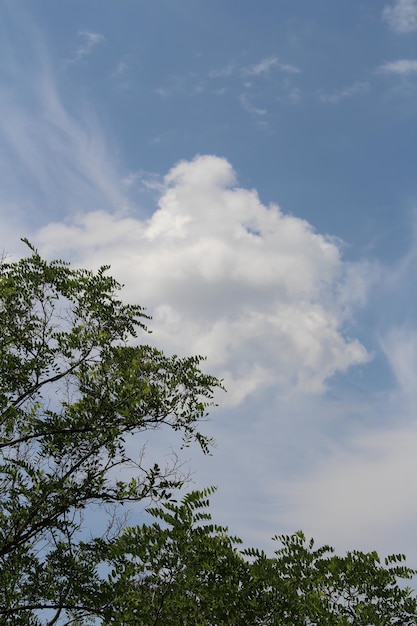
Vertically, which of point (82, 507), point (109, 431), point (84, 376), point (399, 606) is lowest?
point (399, 606)

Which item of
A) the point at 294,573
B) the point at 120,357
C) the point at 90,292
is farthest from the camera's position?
the point at 90,292

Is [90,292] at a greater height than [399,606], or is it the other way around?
[90,292]

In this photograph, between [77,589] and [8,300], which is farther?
[8,300]

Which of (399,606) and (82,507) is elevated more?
(82,507)

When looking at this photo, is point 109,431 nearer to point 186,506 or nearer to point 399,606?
point 186,506

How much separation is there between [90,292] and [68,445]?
4.19 m

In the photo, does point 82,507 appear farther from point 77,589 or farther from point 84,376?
point 84,376

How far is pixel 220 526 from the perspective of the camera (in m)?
11.4

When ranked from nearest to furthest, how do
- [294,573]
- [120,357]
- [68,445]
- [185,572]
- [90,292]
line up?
[185,572], [294,573], [68,445], [120,357], [90,292]

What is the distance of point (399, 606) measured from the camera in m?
13.2

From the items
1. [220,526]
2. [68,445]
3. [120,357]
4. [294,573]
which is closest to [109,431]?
[68,445]

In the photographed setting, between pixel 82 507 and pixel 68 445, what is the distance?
131 cm

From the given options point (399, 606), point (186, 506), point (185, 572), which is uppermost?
point (186, 506)

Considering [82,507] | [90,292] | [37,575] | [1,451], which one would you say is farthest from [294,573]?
[90,292]
